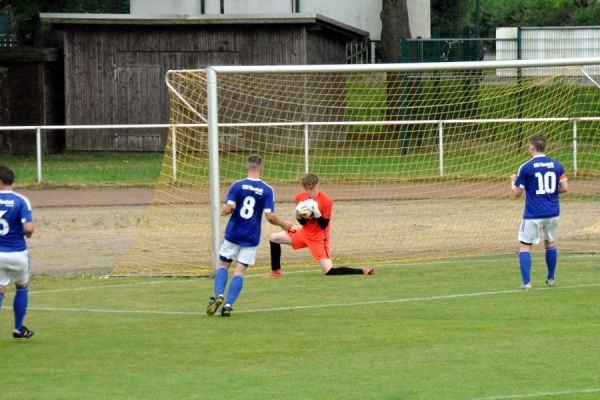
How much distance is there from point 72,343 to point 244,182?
2540mm

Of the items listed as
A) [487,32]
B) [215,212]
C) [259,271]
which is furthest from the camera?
[487,32]

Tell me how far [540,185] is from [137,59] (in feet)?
74.2

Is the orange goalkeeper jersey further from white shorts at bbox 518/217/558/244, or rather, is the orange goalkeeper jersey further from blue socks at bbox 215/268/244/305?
blue socks at bbox 215/268/244/305

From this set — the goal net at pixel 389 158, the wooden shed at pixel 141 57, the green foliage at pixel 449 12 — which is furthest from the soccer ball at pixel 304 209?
the green foliage at pixel 449 12

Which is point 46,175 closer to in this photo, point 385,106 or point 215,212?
point 385,106

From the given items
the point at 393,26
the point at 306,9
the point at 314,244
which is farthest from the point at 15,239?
the point at 306,9

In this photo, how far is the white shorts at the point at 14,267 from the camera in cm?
1093

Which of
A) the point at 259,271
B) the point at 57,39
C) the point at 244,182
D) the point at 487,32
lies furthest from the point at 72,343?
the point at 487,32

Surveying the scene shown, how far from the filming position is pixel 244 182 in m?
12.3

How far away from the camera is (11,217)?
1092 centimetres

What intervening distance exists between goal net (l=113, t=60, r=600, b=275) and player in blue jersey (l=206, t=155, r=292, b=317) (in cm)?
304

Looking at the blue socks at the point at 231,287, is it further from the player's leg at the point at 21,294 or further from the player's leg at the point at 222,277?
the player's leg at the point at 21,294

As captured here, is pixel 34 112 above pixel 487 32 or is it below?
below

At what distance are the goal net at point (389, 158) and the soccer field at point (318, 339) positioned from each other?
7.76 feet
